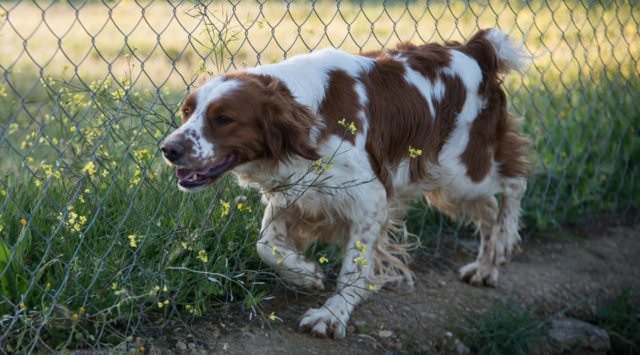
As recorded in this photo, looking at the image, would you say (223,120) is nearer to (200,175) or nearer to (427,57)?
(200,175)

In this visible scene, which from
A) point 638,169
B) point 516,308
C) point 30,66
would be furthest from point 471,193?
point 30,66

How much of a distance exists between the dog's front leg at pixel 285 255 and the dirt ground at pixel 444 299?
144 mm

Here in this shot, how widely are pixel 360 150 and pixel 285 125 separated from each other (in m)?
0.40

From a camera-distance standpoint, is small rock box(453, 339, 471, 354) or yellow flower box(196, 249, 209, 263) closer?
yellow flower box(196, 249, 209, 263)

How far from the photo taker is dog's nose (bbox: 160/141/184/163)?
9.39 ft

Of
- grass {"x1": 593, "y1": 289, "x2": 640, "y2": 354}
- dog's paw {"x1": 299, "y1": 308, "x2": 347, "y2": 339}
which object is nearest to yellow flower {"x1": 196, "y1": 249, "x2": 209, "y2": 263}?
dog's paw {"x1": 299, "y1": 308, "x2": 347, "y2": 339}

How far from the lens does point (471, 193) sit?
4.07 meters

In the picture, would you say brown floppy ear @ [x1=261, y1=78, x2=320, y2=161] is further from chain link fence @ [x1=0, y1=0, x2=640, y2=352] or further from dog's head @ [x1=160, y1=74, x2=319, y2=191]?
chain link fence @ [x1=0, y1=0, x2=640, y2=352]

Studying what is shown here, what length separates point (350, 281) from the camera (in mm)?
3492

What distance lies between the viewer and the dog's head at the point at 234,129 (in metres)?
2.94

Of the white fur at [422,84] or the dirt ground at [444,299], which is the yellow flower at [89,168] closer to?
the dirt ground at [444,299]

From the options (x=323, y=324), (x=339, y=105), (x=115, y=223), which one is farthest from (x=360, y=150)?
(x=115, y=223)

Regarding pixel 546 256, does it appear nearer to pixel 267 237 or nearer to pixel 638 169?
pixel 638 169

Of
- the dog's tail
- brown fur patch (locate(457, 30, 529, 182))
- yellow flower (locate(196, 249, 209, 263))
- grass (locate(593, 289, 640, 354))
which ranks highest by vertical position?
the dog's tail
